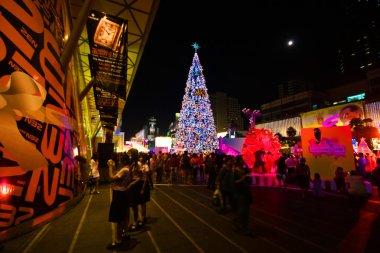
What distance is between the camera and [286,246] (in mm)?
4609

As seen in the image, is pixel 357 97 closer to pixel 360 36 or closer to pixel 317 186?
pixel 317 186

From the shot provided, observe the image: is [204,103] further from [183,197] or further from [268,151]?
[183,197]

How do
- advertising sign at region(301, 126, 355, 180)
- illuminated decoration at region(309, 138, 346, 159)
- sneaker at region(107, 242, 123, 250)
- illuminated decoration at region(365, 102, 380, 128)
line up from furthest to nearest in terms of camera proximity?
1. illuminated decoration at region(365, 102, 380, 128)
2. illuminated decoration at region(309, 138, 346, 159)
3. advertising sign at region(301, 126, 355, 180)
4. sneaker at region(107, 242, 123, 250)

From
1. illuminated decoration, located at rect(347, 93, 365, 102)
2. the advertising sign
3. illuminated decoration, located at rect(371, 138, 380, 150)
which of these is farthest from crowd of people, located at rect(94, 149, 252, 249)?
illuminated decoration, located at rect(347, 93, 365, 102)

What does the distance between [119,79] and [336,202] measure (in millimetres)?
9448

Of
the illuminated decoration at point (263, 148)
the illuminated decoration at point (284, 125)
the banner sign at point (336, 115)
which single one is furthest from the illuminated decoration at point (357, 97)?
the illuminated decoration at point (263, 148)

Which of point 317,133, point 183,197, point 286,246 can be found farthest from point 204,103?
point 286,246

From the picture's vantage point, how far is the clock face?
29.5ft

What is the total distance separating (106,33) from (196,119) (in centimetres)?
1838

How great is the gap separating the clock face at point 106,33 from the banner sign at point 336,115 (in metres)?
23.3

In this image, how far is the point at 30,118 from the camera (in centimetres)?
523

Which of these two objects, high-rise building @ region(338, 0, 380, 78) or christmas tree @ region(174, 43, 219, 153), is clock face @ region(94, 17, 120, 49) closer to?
Answer: christmas tree @ region(174, 43, 219, 153)

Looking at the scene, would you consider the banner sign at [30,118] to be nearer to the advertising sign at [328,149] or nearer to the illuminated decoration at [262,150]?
the advertising sign at [328,149]

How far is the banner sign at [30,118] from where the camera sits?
14.9ft
